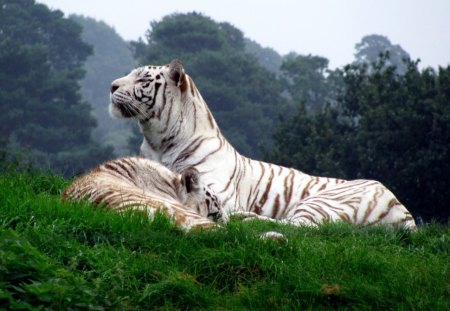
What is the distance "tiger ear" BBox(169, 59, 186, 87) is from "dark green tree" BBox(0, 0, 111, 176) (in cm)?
3570

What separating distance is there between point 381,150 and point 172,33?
2907 centimetres

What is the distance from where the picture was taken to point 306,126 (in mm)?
37531

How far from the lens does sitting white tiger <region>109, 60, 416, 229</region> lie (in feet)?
32.6

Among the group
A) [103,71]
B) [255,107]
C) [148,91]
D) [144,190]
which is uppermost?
[148,91]

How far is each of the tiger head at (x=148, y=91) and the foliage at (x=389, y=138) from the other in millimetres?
19635

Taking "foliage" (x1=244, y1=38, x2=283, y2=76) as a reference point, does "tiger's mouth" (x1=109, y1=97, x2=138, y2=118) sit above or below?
below

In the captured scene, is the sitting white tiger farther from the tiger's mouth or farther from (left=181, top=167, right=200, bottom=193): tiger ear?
(left=181, top=167, right=200, bottom=193): tiger ear

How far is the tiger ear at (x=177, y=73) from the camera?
10.2 metres

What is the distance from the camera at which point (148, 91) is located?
10273mm

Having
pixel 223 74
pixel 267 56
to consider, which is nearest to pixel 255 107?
pixel 223 74

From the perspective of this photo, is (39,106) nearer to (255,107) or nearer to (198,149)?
(255,107)

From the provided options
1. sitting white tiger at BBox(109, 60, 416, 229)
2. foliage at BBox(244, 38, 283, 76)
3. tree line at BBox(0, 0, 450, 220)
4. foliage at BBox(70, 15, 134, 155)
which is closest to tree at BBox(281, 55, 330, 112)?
tree line at BBox(0, 0, 450, 220)

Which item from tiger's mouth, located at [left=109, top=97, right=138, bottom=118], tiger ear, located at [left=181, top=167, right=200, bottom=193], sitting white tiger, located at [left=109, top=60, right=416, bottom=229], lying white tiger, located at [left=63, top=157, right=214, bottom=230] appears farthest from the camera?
tiger's mouth, located at [left=109, top=97, right=138, bottom=118]

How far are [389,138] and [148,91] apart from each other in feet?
76.1
